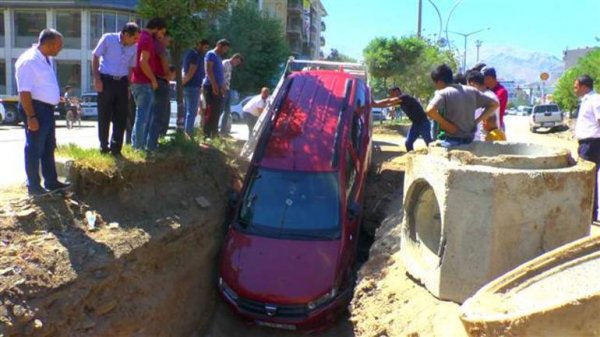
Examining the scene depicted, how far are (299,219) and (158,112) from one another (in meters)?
2.41

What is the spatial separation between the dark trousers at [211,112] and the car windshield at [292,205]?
2599 millimetres

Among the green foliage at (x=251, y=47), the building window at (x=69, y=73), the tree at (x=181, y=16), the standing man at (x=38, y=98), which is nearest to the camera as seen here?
the standing man at (x=38, y=98)

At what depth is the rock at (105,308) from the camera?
6.00 meters

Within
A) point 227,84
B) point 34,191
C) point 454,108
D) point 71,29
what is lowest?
point 34,191

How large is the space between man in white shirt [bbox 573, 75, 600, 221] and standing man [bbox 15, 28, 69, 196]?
5880 millimetres

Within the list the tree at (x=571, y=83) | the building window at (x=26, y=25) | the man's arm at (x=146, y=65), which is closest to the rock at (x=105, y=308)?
the man's arm at (x=146, y=65)

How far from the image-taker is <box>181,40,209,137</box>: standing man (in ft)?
31.8

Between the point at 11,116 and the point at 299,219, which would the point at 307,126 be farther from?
the point at 11,116

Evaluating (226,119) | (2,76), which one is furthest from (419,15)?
(2,76)

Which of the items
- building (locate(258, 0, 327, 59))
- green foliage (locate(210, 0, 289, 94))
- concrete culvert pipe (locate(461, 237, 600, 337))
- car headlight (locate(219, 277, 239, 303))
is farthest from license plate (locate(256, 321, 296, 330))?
building (locate(258, 0, 327, 59))

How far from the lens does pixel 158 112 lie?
8211 mm

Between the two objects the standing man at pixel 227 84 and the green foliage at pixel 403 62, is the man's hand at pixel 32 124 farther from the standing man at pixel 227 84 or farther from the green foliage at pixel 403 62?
the green foliage at pixel 403 62

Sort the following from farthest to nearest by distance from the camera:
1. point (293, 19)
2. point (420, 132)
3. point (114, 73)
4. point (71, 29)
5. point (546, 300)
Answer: point (293, 19), point (71, 29), point (420, 132), point (114, 73), point (546, 300)

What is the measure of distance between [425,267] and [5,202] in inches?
168
